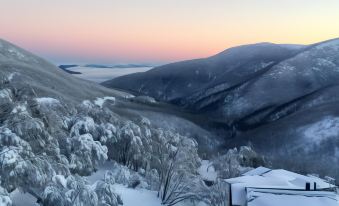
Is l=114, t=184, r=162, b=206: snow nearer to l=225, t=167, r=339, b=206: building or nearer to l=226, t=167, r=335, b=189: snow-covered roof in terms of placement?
l=226, t=167, r=335, b=189: snow-covered roof

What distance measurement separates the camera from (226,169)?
4562cm

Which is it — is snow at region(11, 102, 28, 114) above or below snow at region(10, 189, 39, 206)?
above

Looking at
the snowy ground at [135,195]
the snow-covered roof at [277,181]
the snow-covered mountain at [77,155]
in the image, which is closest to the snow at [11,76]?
the snow-covered mountain at [77,155]

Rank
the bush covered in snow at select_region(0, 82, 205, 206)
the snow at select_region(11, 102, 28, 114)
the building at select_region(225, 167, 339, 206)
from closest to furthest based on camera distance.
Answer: the bush covered in snow at select_region(0, 82, 205, 206), the building at select_region(225, 167, 339, 206), the snow at select_region(11, 102, 28, 114)

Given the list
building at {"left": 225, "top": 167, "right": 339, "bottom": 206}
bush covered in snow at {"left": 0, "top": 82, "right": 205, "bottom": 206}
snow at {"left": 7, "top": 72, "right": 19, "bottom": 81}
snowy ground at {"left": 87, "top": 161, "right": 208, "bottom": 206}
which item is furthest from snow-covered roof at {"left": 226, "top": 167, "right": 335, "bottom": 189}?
snow at {"left": 7, "top": 72, "right": 19, "bottom": 81}

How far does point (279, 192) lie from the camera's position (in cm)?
2702

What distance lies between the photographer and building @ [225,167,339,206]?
2567 centimetres

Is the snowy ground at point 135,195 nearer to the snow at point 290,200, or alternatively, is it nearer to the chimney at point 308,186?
the snow at point 290,200

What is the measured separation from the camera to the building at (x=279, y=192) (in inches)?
1011

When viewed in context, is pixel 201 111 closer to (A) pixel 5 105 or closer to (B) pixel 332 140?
(B) pixel 332 140

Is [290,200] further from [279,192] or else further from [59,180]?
[59,180]

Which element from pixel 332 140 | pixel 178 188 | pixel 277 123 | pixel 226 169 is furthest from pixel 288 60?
pixel 178 188

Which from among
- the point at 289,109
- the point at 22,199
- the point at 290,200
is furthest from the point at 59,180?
the point at 289,109

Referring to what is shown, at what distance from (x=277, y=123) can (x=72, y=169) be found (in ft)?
269
